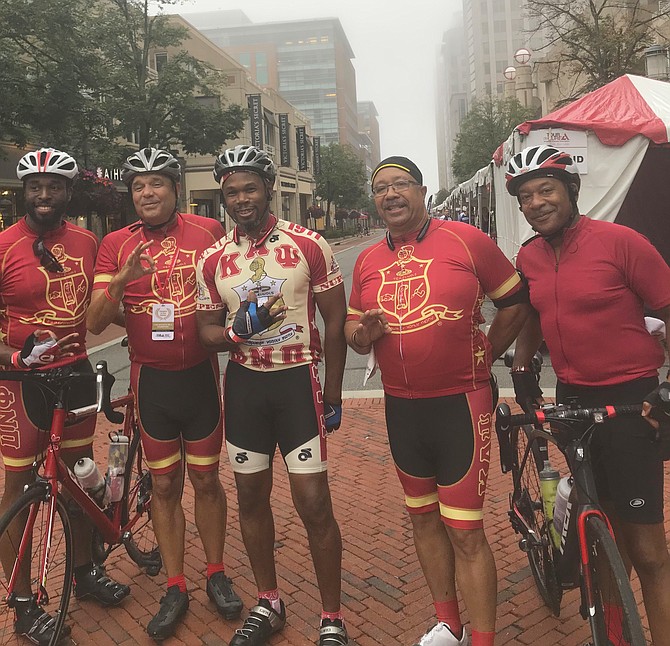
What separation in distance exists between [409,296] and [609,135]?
7.55 metres

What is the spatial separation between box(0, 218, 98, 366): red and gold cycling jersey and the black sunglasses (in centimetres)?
2

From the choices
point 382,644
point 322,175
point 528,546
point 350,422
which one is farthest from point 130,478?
point 322,175

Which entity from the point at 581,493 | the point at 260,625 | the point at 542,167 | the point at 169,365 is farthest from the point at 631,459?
the point at 169,365

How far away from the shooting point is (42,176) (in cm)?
336

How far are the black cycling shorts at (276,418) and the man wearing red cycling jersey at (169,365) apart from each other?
0.34 metres

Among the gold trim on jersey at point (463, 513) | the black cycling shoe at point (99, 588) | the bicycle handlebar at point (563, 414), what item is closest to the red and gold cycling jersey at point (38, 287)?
Answer: the black cycling shoe at point (99, 588)

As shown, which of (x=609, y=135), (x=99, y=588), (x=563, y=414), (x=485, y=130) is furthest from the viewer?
(x=485, y=130)

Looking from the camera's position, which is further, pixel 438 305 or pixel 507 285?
pixel 507 285

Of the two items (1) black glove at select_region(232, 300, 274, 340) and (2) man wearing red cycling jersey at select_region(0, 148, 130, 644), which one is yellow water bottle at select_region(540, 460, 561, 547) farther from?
(2) man wearing red cycling jersey at select_region(0, 148, 130, 644)

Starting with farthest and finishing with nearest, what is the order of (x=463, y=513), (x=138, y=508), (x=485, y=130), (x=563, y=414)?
1. (x=485, y=130)
2. (x=138, y=508)
3. (x=463, y=513)
4. (x=563, y=414)

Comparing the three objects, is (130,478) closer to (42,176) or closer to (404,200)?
(42,176)

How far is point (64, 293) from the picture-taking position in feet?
11.0

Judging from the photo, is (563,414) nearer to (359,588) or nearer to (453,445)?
(453,445)

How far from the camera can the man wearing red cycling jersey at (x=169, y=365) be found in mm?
3340
